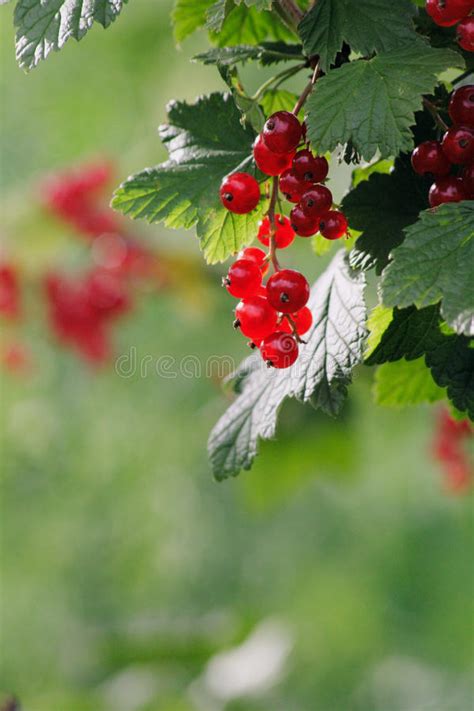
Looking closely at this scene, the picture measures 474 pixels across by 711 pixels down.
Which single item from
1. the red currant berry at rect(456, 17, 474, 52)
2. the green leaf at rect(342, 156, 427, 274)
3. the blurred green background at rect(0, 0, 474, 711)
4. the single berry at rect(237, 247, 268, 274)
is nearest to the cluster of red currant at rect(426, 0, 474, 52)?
the red currant berry at rect(456, 17, 474, 52)

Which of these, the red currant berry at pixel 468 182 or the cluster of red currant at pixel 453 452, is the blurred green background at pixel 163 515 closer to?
the cluster of red currant at pixel 453 452

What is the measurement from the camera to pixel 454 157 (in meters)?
0.61

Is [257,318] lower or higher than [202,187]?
lower

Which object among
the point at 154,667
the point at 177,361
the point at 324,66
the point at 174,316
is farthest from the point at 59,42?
the point at 174,316

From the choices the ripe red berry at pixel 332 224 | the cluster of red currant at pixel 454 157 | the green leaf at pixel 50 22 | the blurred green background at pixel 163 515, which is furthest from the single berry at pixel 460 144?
the blurred green background at pixel 163 515

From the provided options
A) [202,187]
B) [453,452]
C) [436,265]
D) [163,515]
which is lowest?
[436,265]

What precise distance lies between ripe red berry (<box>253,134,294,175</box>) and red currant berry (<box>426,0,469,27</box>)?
139 millimetres

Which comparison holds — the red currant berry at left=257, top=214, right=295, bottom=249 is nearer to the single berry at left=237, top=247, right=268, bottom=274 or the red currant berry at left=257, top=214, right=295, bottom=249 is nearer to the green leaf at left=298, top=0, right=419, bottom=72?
the single berry at left=237, top=247, right=268, bottom=274

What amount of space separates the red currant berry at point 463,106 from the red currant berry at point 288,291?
16 cm

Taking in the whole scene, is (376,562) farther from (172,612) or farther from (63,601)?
(63,601)

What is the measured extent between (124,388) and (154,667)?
8.27 feet

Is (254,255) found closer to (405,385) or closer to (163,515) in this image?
(405,385)

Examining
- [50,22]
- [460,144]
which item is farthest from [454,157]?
[50,22]

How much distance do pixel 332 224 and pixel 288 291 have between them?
6cm
